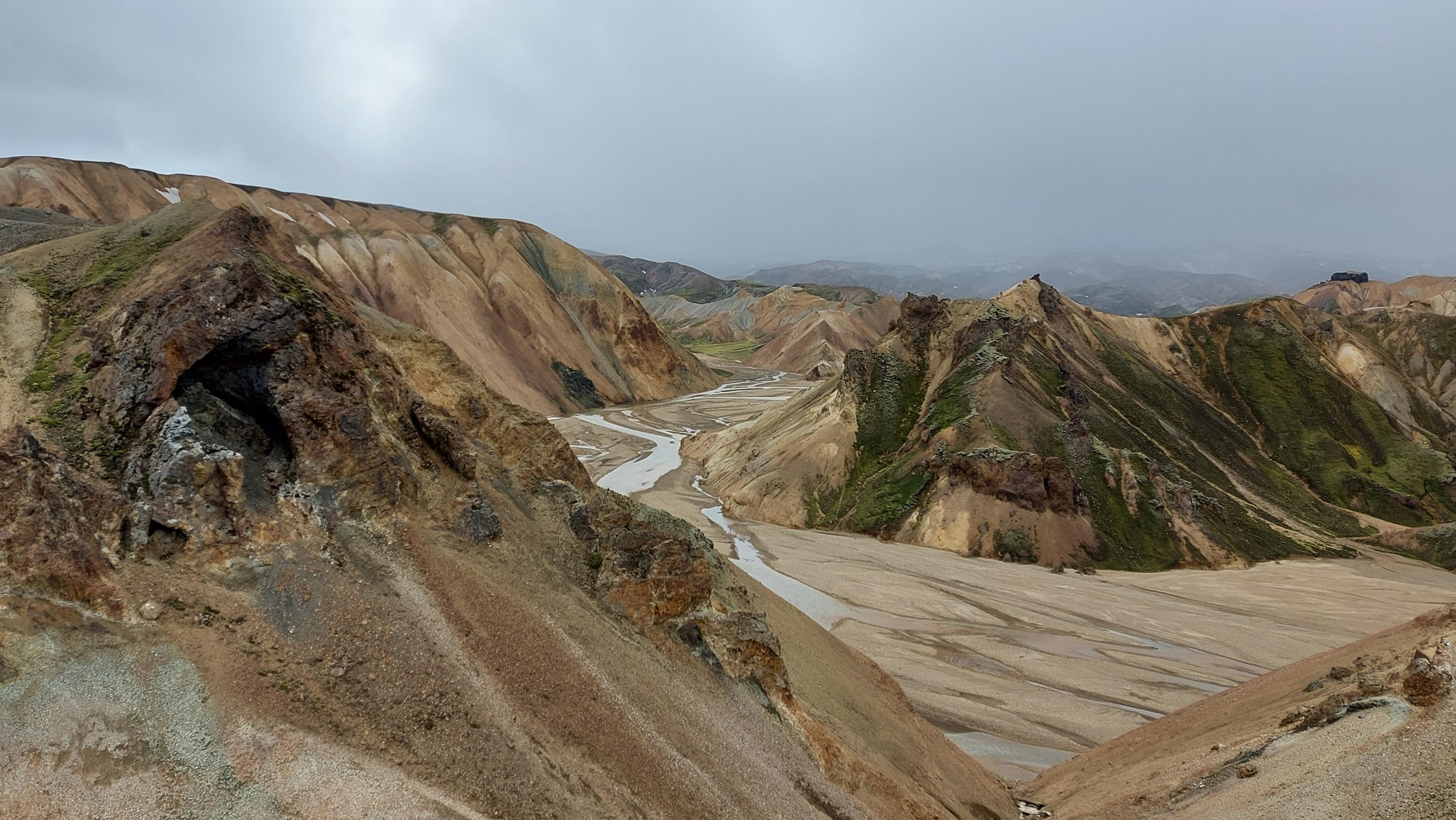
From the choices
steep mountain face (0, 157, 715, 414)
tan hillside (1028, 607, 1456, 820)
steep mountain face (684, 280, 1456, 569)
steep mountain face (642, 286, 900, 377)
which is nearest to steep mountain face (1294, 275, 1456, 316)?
steep mountain face (684, 280, 1456, 569)

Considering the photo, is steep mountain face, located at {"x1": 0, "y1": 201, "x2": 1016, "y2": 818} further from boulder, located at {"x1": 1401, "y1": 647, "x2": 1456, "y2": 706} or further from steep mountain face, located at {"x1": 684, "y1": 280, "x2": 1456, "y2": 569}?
steep mountain face, located at {"x1": 684, "y1": 280, "x2": 1456, "y2": 569}

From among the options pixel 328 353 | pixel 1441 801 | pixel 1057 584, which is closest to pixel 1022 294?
pixel 1057 584

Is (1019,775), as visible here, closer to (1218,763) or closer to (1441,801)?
(1218,763)

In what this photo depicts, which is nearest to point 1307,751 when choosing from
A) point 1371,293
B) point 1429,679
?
point 1429,679

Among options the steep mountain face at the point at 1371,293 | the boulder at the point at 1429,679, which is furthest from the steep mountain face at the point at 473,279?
the steep mountain face at the point at 1371,293

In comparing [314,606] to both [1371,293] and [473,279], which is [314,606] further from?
[1371,293]
